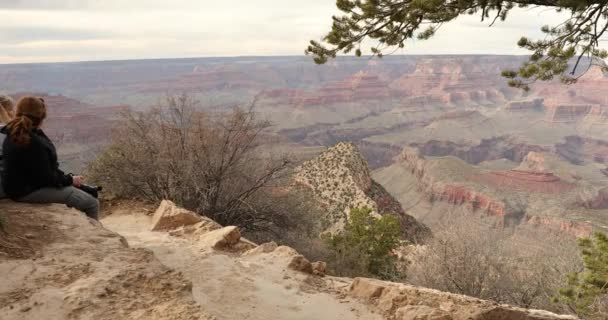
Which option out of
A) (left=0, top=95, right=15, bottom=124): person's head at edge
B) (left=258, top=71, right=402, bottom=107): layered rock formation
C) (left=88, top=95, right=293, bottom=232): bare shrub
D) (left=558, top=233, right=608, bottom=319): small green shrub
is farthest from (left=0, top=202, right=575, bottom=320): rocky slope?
(left=258, top=71, right=402, bottom=107): layered rock formation

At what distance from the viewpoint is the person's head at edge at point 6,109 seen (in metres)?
6.24

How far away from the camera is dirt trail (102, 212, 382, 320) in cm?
488

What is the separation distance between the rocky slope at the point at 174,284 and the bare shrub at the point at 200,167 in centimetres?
395

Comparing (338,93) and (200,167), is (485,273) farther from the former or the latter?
(338,93)

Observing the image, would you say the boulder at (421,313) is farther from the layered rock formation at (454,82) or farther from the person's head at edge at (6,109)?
the layered rock formation at (454,82)

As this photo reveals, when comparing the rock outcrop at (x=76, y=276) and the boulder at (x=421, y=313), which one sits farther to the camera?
the boulder at (x=421, y=313)

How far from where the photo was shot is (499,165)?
96625mm

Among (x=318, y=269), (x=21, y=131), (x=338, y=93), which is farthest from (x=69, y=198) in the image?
(x=338, y=93)

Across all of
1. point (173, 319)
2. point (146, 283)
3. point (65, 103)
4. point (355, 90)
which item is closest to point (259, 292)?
point (146, 283)

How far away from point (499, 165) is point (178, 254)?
99.9 metres

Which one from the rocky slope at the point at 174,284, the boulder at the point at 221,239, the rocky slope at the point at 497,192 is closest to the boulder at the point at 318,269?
the rocky slope at the point at 174,284

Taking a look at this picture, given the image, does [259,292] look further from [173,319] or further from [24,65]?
[24,65]

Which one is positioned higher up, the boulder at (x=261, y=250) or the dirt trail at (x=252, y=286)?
the dirt trail at (x=252, y=286)

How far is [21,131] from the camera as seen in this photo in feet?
16.6
